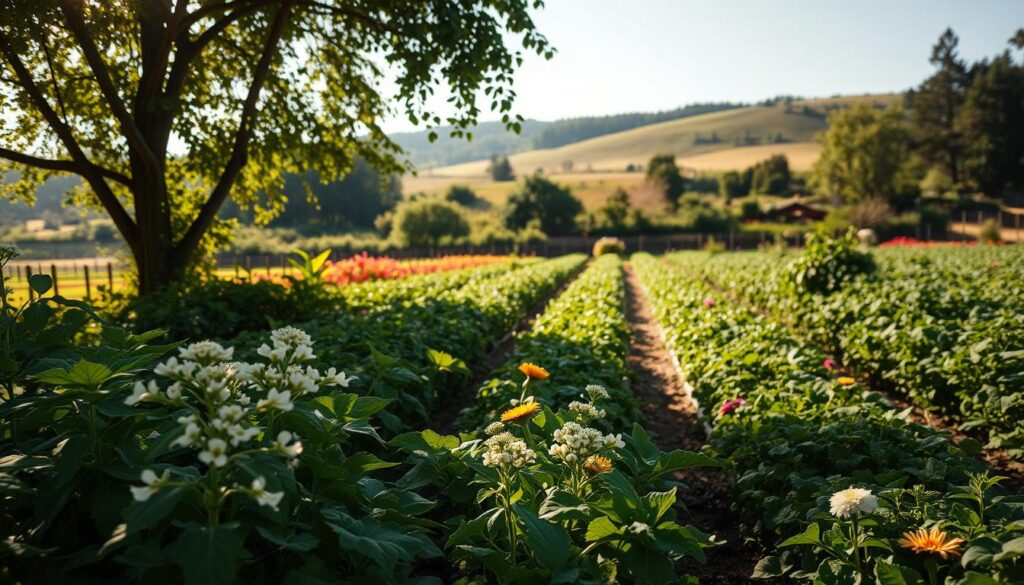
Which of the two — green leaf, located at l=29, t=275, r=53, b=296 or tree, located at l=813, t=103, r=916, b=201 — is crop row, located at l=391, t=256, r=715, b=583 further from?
tree, located at l=813, t=103, r=916, b=201

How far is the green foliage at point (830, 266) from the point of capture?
9.02 metres

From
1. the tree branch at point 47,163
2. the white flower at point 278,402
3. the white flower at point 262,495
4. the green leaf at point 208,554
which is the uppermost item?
the tree branch at point 47,163

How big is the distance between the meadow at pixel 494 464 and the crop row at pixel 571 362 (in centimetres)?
4

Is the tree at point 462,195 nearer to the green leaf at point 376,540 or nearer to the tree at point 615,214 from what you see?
the tree at point 615,214

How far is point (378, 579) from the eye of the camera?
1.60m

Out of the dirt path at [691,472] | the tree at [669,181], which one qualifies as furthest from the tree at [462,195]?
the dirt path at [691,472]

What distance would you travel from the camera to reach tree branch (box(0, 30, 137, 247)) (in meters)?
6.63

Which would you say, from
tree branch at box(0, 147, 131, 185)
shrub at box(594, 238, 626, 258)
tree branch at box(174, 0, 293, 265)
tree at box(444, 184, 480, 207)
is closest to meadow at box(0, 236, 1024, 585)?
tree branch at box(174, 0, 293, 265)

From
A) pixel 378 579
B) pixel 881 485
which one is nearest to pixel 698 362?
pixel 881 485

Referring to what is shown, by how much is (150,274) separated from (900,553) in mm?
8620

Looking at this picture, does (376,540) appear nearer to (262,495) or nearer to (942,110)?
(262,495)

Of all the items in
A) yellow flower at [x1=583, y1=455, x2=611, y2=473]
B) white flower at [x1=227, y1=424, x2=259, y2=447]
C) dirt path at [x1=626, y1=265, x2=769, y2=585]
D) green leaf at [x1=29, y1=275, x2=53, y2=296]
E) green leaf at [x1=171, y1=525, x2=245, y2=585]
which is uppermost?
green leaf at [x1=29, y1=275, x2=53, y2=296]

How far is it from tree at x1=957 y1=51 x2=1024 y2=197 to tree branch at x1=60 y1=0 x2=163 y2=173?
246 ft

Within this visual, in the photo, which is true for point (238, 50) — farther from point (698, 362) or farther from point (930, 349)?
point (930, 349)
